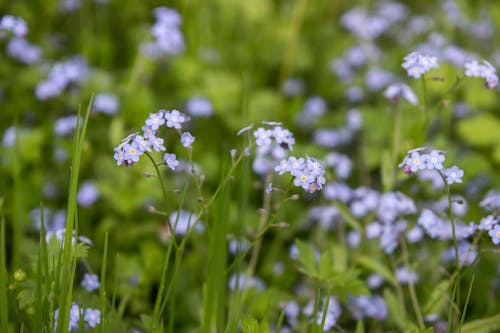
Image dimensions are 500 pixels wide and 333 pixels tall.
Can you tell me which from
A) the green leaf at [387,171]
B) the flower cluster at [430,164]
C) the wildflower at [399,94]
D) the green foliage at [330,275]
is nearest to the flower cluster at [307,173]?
the flower cluster at [430,164]

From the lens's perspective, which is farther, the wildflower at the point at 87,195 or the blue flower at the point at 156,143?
the wildflower at the point at 87,195

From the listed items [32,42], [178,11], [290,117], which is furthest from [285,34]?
[32,42]

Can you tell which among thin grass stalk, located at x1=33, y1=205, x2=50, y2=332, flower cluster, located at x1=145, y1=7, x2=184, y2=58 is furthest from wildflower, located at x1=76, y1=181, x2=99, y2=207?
thin grass stalk, located at x1=33, y1=205, x2=50, y2=332

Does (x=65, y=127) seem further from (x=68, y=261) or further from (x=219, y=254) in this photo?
(x=219, y=254)

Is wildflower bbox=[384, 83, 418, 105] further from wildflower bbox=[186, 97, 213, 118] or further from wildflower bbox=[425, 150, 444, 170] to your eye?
wildflower bbox=[186, 97, 213, 118]

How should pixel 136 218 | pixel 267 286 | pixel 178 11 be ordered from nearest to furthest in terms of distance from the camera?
1. pixel 267 286
2. pixel 136 218
3. pixel 178 11

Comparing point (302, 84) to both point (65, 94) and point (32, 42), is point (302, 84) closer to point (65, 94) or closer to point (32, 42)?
point (65, 94)

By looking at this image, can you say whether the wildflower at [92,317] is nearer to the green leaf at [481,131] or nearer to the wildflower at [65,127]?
the wildflower at [65,127]
